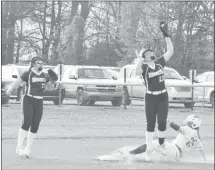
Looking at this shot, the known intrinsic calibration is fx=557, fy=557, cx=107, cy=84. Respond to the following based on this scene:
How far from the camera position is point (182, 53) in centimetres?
307

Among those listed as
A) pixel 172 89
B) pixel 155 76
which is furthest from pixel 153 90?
pixel 172 89

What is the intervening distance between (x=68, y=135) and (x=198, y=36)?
3984mm

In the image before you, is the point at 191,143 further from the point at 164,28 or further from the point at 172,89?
the point at 164,28

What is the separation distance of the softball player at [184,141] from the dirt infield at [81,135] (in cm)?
6

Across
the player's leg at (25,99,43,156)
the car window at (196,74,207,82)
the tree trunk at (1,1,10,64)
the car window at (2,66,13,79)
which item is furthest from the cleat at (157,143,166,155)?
the car window at (2,66,13,79)

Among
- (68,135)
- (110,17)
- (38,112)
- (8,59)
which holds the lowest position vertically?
(68,135)

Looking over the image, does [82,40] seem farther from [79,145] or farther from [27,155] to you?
[79,145]

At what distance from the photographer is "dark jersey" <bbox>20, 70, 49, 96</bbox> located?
4.28 m

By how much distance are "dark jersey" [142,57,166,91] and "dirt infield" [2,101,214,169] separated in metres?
0.35

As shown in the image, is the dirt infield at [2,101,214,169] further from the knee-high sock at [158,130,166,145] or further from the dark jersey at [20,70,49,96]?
the dark jersey at [20,70,49,96]

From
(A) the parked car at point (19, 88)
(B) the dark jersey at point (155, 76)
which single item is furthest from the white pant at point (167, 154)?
(A) the parked car at point (19, 88)

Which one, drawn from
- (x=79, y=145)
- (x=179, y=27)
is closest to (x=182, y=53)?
(x=179, y=27)

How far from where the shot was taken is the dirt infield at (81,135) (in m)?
3.94

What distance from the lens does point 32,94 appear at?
442 centimetres
